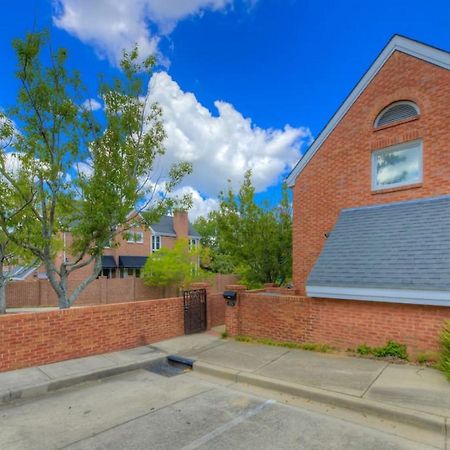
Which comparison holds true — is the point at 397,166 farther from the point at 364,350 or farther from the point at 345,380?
the point at 345,380

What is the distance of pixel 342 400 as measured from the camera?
488cm

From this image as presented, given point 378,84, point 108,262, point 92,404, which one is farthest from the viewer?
point 108,262

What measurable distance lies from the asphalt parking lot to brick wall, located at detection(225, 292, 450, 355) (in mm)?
2974

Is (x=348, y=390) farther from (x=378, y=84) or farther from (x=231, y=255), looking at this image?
(x=231, y=255)

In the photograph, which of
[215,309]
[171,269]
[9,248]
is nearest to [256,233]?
[215,309]

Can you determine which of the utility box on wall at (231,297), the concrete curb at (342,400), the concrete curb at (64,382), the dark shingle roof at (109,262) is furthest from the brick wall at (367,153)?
the dark shingle roof at (109,262)

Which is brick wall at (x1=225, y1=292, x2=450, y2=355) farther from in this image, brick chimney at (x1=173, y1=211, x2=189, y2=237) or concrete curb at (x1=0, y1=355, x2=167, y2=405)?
brick chimney at (x1=173, y1=211, x2=189, y2=237)

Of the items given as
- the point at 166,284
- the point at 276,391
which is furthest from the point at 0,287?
the point at 276,391

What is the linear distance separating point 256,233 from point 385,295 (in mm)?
7959

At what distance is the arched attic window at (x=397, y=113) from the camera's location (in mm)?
8689

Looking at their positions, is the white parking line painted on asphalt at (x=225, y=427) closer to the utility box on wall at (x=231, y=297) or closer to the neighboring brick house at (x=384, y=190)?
the neighboring brick house at (x=384, y=190)

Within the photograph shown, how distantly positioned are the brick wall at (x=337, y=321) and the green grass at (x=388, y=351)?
10 cm

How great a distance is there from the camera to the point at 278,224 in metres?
14.8

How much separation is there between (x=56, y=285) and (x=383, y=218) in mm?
8735
